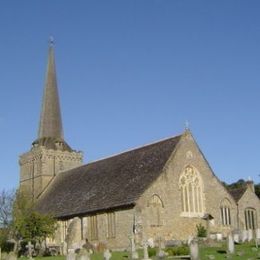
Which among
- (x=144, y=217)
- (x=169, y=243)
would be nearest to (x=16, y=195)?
(x=144, y=217)

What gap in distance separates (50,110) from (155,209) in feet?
89.0

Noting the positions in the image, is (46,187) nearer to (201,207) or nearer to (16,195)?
(16,195)

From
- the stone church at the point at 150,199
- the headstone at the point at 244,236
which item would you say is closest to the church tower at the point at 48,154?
the stone church at the point at 150,199

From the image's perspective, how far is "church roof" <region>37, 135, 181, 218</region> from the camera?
42.5 meters

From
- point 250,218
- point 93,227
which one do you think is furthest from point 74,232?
point 250,218

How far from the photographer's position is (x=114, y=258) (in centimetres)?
3023

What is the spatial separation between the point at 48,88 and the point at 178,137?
82.9 feet

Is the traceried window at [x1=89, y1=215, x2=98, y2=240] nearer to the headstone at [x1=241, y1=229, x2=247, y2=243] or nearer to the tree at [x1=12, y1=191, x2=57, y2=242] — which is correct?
the tree at [x1=12, y1=191, x2=57, y2=242]

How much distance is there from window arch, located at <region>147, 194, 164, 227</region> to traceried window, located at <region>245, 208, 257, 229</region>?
36.6 ft

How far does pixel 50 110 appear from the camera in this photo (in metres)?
64.8

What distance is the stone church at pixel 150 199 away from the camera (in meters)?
41.2

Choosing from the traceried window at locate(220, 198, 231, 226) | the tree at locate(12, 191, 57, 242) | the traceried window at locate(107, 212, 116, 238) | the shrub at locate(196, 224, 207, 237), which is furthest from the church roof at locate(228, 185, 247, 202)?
the tree at locate(12, 191, 57, 242)

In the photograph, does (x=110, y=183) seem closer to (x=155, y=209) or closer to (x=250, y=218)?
(x=155, y=209)

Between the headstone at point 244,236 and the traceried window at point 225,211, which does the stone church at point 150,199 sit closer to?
the traceried window at point 225,211
